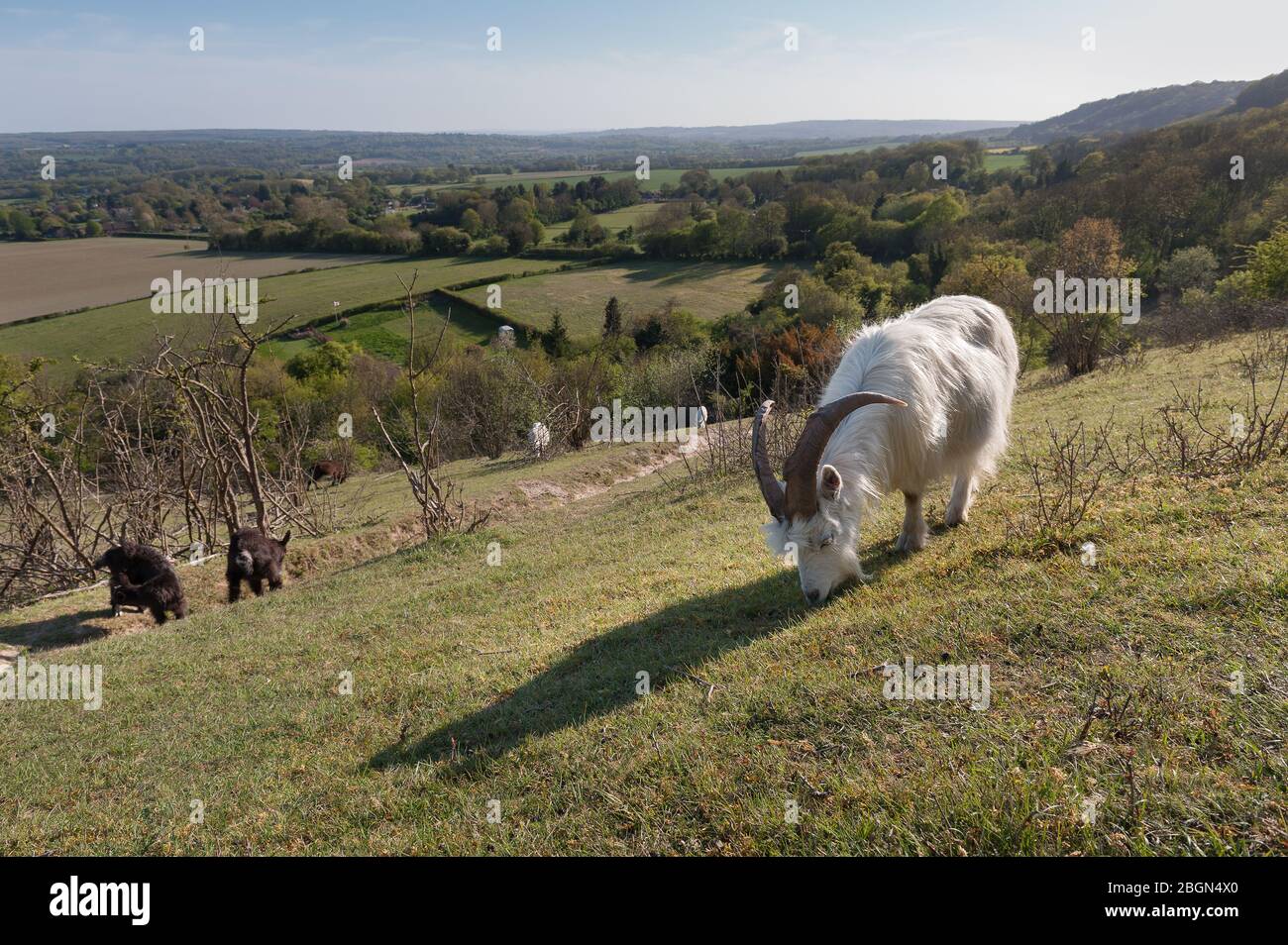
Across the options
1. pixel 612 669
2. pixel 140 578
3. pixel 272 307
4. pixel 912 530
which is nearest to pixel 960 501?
pixel 912 530

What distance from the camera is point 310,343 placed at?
163 ft

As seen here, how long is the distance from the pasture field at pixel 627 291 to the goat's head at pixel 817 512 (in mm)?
46720

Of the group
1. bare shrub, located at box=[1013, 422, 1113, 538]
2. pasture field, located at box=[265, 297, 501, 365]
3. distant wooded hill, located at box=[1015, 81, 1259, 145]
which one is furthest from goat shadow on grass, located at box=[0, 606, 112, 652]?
distant wooded hill, located at box=[1015, 81, 1259, 145]

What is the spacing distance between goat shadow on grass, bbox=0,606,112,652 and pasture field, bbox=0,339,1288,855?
2.77 metres

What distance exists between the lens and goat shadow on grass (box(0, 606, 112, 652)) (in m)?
10.6

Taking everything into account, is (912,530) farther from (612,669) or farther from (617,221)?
(617,221)

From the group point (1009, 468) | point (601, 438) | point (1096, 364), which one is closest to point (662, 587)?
point (1009, 468)

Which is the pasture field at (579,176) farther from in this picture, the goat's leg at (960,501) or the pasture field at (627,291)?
the goat's leg at (960,501)

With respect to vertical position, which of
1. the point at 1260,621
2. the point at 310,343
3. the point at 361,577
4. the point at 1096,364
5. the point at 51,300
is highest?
the point at 51,300

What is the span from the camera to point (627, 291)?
6350 centimetres

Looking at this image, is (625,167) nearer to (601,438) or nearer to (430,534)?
(601,438)

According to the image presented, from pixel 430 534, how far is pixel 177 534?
19.9ft

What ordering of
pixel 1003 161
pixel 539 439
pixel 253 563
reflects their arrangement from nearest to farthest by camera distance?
pixel 253 563 < pixel 539 439 < pixel 1003 161

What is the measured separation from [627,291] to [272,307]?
29429 millimetres
